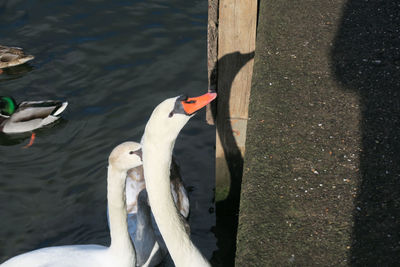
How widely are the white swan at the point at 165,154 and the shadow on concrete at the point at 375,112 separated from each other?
3.39ft

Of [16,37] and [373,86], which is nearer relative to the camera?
[373,86]

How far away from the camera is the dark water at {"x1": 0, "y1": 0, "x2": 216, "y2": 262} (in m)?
6.29

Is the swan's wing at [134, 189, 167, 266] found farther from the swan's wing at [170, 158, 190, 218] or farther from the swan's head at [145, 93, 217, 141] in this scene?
the swan's head at [145, 93, 217, 141]

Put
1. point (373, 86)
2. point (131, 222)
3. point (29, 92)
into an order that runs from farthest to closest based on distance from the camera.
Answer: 1. point (29, 92)
2. point (131, 222)
3. point (373, 86)

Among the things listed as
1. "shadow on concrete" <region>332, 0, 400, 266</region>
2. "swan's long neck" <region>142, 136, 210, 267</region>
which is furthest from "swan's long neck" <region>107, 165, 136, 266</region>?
"shadow on concrete" <region>332, 0, 400, 266</region>

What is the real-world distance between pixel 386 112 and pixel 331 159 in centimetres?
62

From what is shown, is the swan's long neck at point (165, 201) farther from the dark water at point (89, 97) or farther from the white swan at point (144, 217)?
the dark water at point (89, 97)

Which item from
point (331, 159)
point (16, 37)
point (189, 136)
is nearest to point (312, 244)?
point (331, 159)

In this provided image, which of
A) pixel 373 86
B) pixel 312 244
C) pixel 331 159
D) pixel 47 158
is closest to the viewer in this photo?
pixel 312 244

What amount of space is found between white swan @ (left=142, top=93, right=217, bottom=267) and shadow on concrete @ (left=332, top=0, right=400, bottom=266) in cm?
103

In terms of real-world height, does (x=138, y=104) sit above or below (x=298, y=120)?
below

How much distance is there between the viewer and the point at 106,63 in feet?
28.9

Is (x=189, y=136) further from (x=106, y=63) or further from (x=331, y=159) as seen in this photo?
(x=331, y=159)

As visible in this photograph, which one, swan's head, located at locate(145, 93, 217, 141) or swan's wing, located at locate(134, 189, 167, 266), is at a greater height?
swan's head, located at locate(145, 93, 217, 141)
